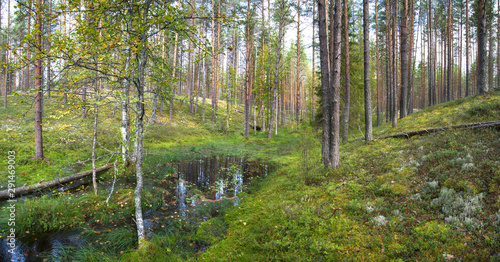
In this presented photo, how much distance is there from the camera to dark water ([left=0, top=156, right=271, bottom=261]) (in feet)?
16.4

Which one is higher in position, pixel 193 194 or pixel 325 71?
pixel 325 71

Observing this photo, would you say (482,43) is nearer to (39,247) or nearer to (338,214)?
(338,214)

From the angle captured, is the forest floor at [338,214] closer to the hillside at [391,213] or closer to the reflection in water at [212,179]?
the hillside at [391,213]

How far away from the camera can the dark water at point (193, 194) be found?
16.4ft

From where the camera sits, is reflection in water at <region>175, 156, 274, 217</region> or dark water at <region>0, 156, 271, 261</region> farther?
reflection in water at <region>175, 156, 274, 217</region>

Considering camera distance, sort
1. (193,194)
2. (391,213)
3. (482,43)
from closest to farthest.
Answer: (391,213), (193,194), (482,43)

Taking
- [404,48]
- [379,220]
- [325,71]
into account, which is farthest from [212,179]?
[404,48]

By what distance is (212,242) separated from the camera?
210 inches

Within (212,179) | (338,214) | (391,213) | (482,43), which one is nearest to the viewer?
(391,213)

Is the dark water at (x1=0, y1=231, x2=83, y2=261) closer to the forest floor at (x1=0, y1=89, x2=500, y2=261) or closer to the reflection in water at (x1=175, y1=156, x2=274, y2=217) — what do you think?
the forest floor at (x1=0, y1=89, x2=500, y2=261)

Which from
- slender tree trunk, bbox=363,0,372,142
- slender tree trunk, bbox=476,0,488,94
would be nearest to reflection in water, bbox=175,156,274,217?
slender tree trunk, bbox=363,0,372,142

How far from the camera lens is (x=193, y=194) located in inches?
342

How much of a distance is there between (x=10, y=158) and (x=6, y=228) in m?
6.38

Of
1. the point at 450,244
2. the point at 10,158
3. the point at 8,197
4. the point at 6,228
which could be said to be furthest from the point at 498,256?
the point at 10,158
